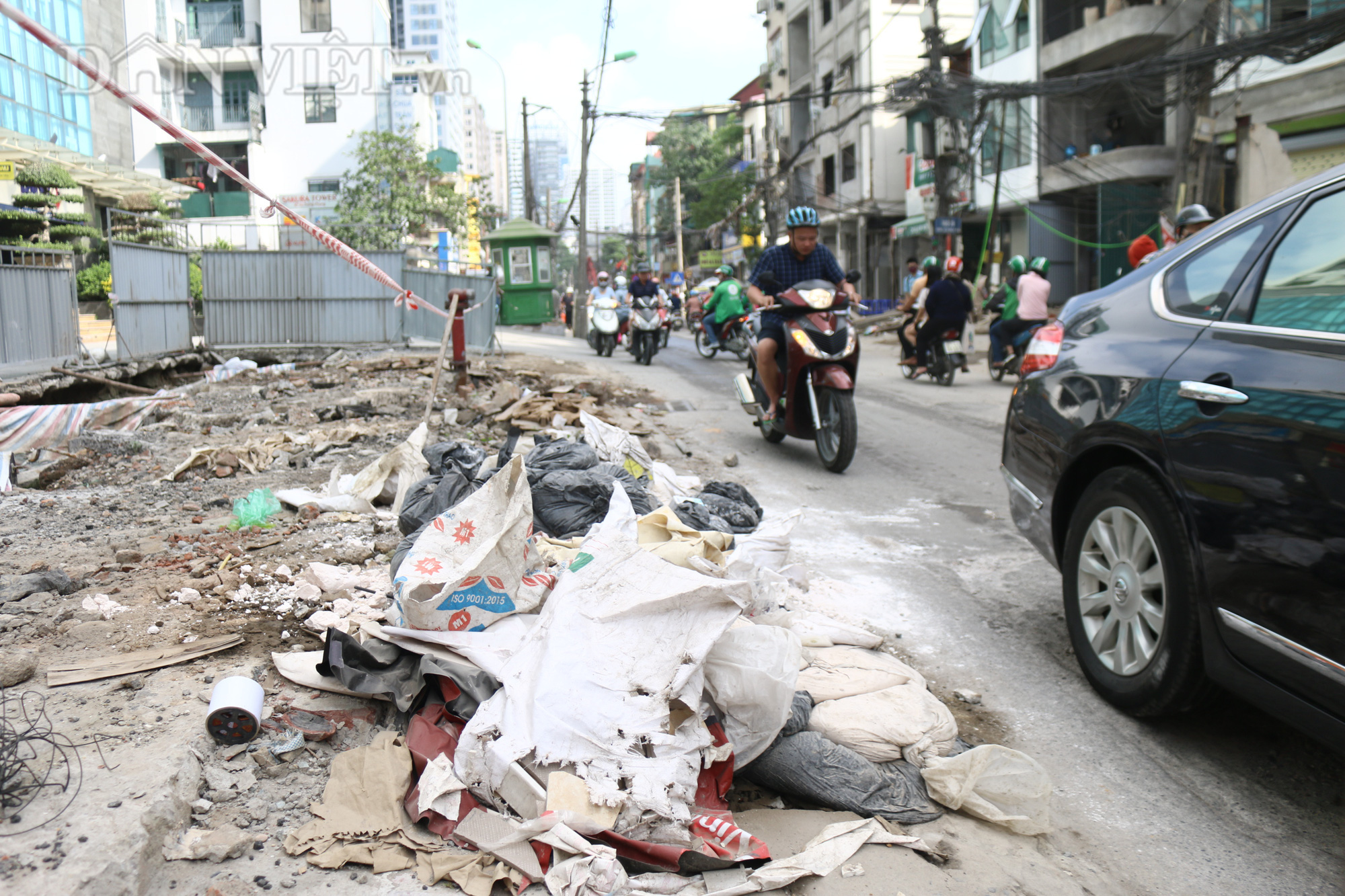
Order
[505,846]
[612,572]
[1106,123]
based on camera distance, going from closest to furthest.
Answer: [505,846]
[612,572]
[1106,123]

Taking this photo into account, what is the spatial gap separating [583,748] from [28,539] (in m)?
3.58

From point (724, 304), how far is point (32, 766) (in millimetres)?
14708

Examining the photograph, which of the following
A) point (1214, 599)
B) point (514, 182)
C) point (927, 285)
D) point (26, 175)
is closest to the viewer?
point (1214, 599)

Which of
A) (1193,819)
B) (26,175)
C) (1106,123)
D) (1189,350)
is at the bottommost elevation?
(1193,819)

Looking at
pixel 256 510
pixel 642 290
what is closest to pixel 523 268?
pixel 642 290

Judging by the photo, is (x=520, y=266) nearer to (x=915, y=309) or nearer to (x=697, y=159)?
(x=915, y=309)

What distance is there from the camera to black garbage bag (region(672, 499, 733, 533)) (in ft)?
13.8

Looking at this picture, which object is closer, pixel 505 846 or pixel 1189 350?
pixel 505 846

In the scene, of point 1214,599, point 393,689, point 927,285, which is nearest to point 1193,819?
point 1214,599

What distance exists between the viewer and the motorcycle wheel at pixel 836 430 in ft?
22.1

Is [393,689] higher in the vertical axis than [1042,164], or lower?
lower

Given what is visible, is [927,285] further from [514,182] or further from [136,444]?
[514,182]

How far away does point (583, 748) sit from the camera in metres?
2.33

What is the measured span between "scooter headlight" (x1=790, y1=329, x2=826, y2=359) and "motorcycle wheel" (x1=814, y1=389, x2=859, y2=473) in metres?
0.28
